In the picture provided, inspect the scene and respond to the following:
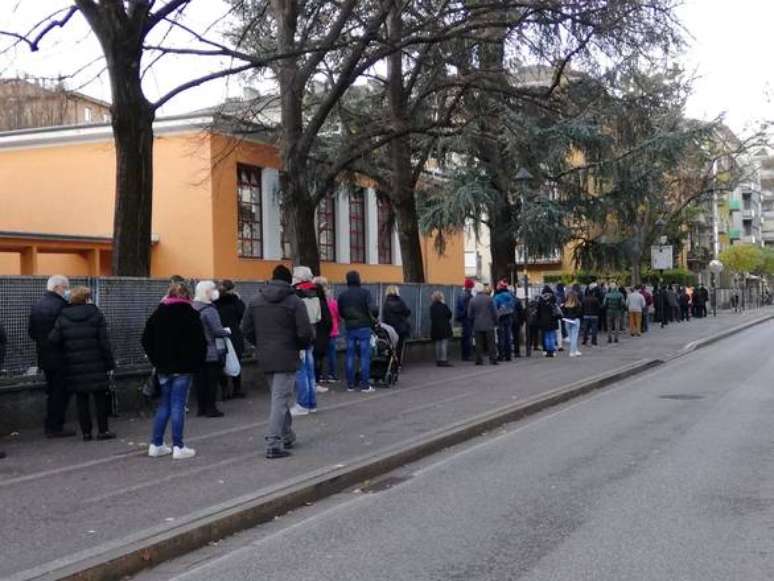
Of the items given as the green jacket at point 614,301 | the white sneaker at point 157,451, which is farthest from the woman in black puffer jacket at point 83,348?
the green jacket at point 614,301

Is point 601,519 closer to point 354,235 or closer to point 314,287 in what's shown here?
point 314,287

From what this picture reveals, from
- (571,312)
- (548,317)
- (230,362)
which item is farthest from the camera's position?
(571,312)

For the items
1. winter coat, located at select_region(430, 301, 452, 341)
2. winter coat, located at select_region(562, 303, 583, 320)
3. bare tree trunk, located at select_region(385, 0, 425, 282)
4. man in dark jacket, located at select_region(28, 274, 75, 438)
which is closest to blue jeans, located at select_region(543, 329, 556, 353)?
winter coat, located at select_region(562, 303, 583, 320)

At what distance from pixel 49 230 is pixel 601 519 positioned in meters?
24.3

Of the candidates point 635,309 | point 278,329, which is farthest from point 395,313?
point 635,309

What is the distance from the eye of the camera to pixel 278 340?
30.2 feet

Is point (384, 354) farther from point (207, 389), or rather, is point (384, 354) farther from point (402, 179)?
point (402, 179)

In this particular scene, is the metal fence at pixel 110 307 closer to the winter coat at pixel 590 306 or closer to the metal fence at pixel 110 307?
the metal fence at pixel 110 307

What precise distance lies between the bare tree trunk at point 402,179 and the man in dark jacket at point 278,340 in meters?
15.1

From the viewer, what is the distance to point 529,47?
17.9 metres

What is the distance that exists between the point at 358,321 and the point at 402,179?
10679mm

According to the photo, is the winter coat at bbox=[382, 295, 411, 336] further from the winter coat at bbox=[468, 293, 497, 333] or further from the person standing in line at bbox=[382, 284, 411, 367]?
the winter coat at bbox=[468, 293, 497, 333]

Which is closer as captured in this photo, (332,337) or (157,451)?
(157,451)

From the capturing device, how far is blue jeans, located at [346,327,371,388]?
14836mm
